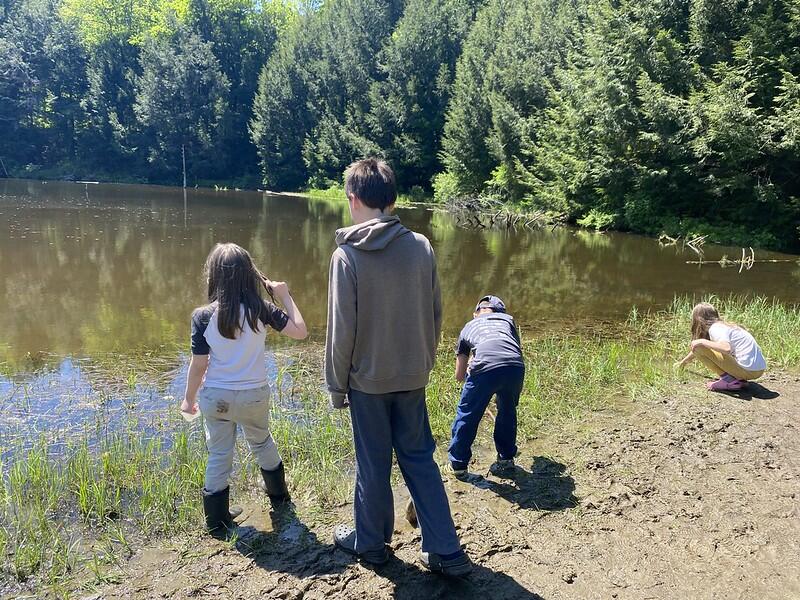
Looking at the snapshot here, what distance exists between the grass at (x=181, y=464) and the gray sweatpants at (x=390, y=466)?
800 mm

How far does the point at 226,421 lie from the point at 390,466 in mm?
1072

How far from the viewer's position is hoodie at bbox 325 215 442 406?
2.80 metres

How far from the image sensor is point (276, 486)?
3832 mm

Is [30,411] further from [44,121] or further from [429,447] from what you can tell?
[44,121]

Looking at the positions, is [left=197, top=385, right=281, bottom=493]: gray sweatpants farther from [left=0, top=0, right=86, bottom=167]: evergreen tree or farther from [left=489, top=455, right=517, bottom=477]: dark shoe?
[left=0, top=0, right=86, bottom=167]: evergreen tree

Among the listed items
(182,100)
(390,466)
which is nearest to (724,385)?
(390,466)

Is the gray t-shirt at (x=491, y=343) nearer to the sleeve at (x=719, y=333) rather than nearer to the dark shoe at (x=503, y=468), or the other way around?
the dark shoe at (x=503, y=468)

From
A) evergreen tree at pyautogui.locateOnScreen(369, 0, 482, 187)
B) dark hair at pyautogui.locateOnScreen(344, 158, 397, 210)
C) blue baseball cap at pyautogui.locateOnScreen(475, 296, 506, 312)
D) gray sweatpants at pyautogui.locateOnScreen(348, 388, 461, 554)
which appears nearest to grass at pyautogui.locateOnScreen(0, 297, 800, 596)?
gray sweatpants at pyautogui.locateOnScreen(348, 388, 461, 554)

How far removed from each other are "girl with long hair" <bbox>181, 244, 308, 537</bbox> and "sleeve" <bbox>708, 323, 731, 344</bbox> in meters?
4.31

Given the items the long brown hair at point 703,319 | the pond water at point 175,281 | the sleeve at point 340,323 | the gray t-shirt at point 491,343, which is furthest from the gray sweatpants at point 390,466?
the long brown hair at point 703,319

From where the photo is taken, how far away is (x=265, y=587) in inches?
118

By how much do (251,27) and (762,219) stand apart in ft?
180

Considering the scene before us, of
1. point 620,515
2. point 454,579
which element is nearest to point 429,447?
point 454,579

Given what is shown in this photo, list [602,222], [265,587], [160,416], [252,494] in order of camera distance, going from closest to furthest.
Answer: [265,587] → [252,494] → [160,416] → [602,222]
